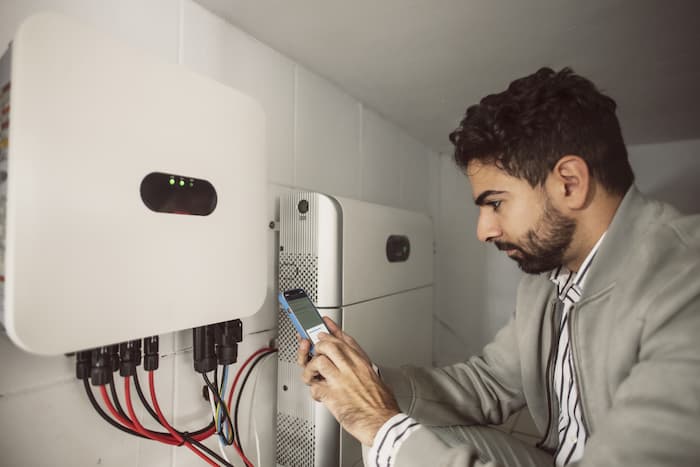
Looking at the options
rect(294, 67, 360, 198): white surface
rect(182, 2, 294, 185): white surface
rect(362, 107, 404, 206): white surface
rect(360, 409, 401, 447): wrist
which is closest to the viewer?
rect(360, 409, 401, 447): wrist

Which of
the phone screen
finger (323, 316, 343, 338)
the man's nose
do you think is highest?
the man's nose

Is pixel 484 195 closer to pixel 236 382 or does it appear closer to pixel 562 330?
pixel 562 330

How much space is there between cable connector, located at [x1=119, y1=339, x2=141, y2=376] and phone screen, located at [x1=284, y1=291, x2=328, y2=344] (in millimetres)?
297

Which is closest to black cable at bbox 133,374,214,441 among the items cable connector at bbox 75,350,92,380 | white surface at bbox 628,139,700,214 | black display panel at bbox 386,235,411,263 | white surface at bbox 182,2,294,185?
cable connector at bbox 75,350,92,380

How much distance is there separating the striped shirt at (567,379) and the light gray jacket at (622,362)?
3 centimetres

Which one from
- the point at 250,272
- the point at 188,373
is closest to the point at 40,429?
the point at 188,373

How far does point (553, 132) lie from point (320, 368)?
0.72 metres

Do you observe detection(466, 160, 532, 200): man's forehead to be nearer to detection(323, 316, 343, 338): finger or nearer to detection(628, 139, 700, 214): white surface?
detection(323, 316, 343, 338): finger

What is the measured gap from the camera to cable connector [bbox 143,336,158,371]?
25.0 inches

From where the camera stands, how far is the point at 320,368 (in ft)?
2.36

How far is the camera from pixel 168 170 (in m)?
0.57

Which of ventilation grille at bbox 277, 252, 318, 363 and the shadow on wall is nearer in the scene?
ventilation grille at bbox 277, 252, 318, 363

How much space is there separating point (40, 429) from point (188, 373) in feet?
0.87

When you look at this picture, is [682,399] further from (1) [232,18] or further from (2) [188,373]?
(1) [232,18]
